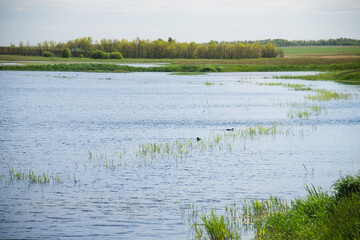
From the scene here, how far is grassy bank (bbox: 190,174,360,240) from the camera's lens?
34.1ft

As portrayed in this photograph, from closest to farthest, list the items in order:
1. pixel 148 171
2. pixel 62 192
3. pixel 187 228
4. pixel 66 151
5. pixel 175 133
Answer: pixel 187 228
pixel 62 192
pixel 148 171
pixel 66 151
pixel 175 133

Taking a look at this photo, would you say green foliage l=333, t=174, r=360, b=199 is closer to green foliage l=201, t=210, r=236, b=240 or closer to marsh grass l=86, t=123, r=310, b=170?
green foliage l=201, t=210, r=236, b=240

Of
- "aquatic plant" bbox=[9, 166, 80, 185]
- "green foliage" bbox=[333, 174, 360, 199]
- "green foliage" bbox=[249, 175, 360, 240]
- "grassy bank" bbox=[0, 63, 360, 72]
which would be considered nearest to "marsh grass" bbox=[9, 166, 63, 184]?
"aquatic plant" bbox=[9, 166, 80, 185]

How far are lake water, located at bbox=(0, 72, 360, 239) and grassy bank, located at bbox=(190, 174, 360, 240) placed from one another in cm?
117

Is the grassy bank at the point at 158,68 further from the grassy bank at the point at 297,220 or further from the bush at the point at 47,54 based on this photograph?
the grassy bank at the point at 297,220

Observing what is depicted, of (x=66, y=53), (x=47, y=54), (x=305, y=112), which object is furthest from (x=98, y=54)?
(x=305, y=112)

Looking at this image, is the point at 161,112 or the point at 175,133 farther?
the point at 161,112

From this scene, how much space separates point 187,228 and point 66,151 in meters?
13.0

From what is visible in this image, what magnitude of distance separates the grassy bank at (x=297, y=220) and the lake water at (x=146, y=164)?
Answer: 46.2 inches

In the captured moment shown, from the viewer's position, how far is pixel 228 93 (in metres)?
64.3

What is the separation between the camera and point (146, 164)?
21438 millimetres

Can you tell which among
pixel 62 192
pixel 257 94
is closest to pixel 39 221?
pixel 62 192

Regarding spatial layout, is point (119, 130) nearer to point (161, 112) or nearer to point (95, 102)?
point (161, 112)

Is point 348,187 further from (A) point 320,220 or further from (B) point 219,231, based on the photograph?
(B) point 219,231
